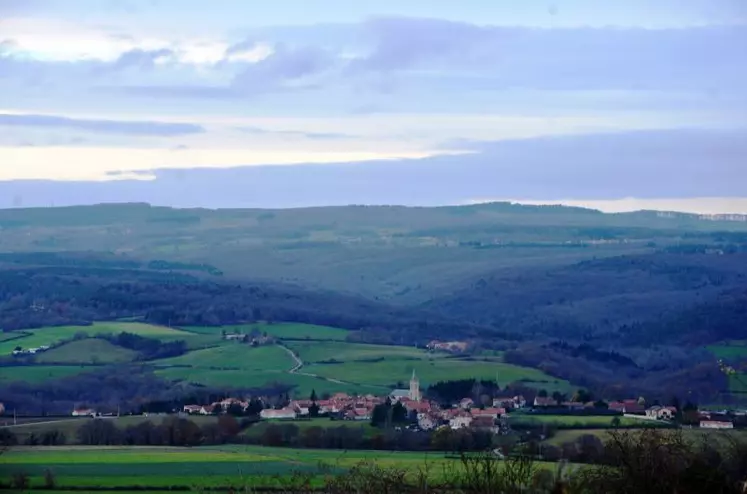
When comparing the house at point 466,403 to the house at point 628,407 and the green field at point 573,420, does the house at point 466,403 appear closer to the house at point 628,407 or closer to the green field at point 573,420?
the house at point 628,407

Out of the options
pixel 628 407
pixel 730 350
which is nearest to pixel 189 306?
pixel 730 350

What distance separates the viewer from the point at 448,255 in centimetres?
14250

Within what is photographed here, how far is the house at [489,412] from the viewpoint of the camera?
4688cm

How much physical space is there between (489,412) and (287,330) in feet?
104

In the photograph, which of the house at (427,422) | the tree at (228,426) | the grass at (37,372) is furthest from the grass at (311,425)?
the grass at (37,372)

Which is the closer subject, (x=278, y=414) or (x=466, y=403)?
(x=278, y=414)

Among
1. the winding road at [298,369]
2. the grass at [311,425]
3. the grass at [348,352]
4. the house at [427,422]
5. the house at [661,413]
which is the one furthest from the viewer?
the grass at [348,352]

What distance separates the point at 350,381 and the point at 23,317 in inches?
1119

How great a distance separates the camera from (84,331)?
7388 cm

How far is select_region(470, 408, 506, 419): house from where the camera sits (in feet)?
154

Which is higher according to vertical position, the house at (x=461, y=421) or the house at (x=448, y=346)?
the house at (x=461, y=421)

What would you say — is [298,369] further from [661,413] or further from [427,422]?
A: [661,413]

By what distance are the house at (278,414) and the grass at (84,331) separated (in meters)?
22.5

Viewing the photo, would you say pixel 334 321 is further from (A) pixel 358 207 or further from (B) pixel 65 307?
(A) pixel 358 207
